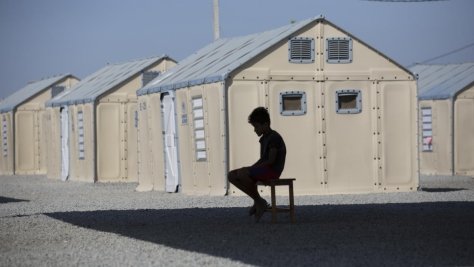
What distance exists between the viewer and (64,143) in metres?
34.5

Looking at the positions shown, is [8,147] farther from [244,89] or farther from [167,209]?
[167,209]

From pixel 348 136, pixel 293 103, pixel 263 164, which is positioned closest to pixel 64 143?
pixel 293 103

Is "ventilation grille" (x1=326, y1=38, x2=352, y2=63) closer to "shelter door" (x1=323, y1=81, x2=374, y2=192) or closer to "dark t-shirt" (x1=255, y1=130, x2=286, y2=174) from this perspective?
"shelter door" (x1=323, y1=81, x2=374, y2=192)

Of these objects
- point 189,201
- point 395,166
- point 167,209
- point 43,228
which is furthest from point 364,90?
point 43,228

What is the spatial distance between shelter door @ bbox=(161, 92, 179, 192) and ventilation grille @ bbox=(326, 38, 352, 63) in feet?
11.7

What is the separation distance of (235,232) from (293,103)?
359 inches

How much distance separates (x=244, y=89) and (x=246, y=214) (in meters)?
5.74

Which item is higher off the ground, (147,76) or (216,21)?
(216,21)

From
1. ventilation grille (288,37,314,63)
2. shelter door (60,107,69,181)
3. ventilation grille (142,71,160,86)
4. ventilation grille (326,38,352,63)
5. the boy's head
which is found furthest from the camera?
shelter door (60,107,69,181)

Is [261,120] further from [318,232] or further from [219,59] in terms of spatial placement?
[219,59]

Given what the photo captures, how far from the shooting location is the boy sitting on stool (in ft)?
46.8

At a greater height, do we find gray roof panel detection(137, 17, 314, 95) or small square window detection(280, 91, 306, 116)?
gray roof panel detection(137, 17, 314, 95)

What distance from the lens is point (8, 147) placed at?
1666 inches

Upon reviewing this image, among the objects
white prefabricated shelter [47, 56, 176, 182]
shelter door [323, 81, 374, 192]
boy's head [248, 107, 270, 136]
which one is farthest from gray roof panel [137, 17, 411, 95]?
boy's head [248, 107, 270, 136]
